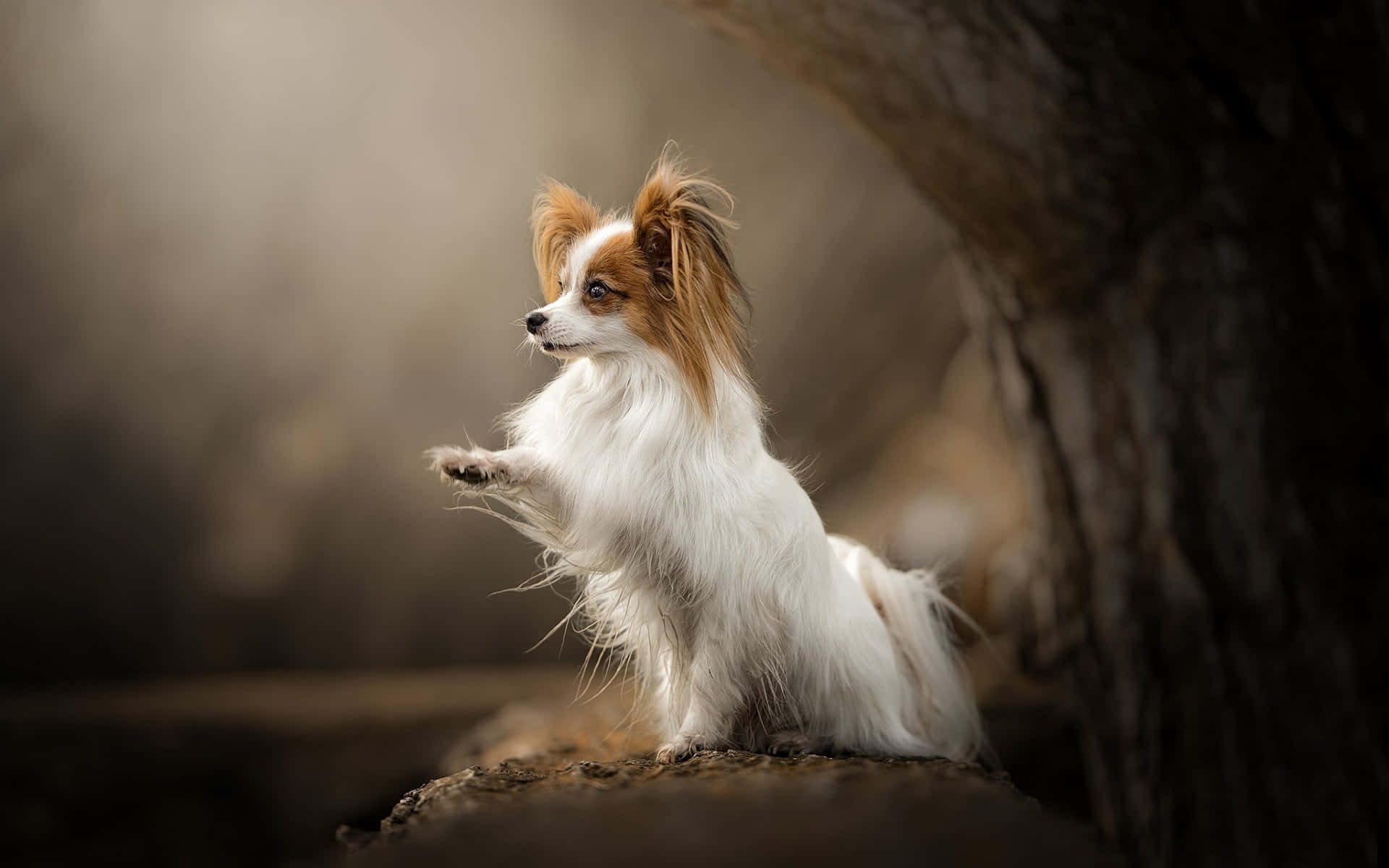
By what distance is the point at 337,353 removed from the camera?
5.09 m

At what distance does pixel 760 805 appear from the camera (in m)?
1.66

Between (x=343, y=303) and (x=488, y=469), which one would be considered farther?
(x=343, y=303)

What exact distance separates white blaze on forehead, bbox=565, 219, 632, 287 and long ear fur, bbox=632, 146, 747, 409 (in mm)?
58

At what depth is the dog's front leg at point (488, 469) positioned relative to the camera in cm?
217

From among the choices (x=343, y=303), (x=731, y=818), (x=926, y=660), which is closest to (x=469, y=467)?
(x=731, y=818)

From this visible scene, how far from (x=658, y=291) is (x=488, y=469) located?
544 millimetres

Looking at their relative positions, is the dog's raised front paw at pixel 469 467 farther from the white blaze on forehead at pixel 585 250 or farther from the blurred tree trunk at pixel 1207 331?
the blurred tree trunk at pixel 1207 331

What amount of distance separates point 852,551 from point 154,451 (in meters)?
3.70

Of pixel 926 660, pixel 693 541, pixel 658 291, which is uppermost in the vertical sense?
pixel 658 291

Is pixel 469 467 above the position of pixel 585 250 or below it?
below

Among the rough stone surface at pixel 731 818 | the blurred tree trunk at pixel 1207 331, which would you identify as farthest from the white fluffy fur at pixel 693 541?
the blurred tree trunk at pixel 1207 331

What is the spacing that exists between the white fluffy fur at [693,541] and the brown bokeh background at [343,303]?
229cm

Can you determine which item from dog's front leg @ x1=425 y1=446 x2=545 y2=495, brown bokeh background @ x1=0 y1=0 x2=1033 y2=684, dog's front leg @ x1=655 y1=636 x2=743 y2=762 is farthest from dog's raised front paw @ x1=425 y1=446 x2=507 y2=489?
brown bokeh background @ x1=0 y1=0 x2=1033 y2=684

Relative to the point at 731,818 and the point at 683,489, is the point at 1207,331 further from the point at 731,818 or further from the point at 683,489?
the point at 683,489
